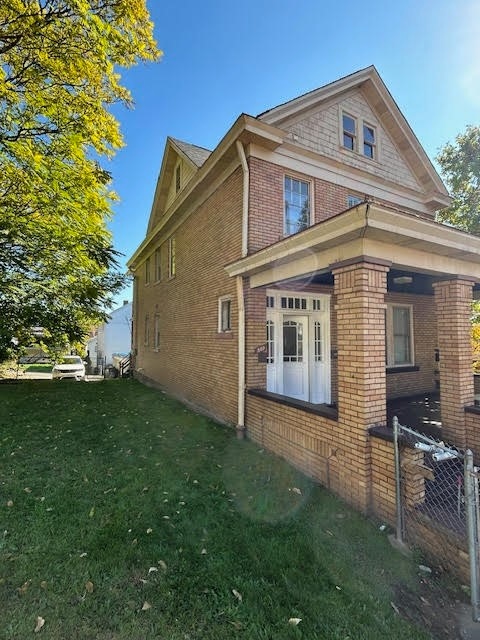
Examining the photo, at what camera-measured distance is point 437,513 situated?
323 cm

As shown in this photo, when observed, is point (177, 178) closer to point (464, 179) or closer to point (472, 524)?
point (472, 524)

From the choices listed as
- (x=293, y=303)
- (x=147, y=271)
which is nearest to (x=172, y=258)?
(x=147, y=271)

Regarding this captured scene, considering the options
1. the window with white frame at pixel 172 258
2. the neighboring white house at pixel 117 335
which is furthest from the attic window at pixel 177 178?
the neighboring white house at pixel 117 335

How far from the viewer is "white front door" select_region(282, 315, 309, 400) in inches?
302

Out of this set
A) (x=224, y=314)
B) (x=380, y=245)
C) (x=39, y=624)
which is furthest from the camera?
(x=224, y=314)

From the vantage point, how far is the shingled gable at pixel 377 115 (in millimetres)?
7496

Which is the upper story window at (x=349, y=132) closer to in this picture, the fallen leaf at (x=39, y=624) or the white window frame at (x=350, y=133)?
the white window frame at (x=350, y=133)

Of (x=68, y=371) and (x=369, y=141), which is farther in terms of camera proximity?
(x=68, y=371)

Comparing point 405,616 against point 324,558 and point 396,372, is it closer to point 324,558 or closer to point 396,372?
point 324,558

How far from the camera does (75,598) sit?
98.2 inches

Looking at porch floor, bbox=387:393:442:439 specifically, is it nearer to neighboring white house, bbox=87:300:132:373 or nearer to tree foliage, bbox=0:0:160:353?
tree foliage, bbox=0:0:160:353

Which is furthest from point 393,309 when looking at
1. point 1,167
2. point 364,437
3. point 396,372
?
point 1,167

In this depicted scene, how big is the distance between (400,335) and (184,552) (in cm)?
Answer: 851

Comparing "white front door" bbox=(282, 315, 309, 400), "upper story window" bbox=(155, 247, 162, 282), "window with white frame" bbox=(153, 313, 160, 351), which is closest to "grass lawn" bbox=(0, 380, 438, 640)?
"white front door" bbox=(282, 315, 309, 400)
